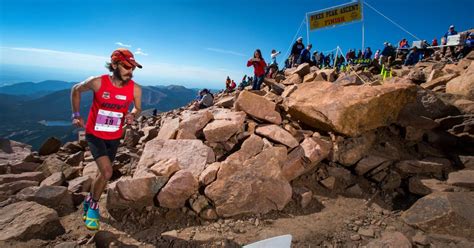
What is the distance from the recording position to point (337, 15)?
54.1 ft

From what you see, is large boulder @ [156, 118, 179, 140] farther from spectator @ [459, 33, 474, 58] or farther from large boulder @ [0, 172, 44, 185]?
spectator @ [459, 33, 474, 58]

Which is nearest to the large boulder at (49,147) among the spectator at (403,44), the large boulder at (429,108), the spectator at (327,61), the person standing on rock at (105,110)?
the person standing on rock at (105,110)

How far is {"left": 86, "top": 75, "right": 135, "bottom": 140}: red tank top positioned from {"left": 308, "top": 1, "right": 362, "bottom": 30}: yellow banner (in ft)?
53.0

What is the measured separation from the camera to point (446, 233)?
4.35 meters

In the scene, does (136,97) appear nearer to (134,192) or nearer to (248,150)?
(134,192)

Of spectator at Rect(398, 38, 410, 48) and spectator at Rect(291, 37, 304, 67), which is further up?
spectator at Rect(398, 38, 410, 48)

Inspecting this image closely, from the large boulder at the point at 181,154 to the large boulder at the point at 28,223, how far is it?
1870mm

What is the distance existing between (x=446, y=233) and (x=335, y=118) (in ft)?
11.1

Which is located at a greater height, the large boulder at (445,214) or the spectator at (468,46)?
the spectator at (468,46)

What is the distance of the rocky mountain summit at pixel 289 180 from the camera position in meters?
4.57

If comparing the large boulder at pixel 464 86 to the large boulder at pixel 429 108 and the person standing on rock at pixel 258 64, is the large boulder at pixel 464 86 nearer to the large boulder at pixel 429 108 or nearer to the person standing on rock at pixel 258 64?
the large boulder at pixel 429 108

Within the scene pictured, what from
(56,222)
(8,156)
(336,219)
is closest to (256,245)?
(336,219)

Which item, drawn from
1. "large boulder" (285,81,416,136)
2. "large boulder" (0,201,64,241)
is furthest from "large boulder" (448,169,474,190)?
"large boulder" (0,201,64,241)

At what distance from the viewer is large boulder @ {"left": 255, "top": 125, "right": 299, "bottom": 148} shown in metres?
6.72
